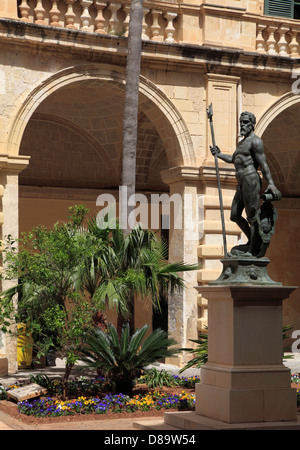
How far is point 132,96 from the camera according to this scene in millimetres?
13602

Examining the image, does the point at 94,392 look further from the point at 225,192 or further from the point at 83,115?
the point at 83,115

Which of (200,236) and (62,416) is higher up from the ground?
(200,236)

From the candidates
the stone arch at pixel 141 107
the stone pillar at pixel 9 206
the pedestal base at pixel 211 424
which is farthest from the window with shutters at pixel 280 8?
the pedestal base at pixel 211 424

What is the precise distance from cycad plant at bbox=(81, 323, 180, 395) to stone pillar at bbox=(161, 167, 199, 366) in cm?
335

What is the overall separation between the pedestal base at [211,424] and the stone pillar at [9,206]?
500cm

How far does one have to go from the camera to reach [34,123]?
18531 millimetres

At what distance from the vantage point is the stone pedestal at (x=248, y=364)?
9102 millimetres

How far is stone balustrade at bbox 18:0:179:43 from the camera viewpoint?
14.4 meters

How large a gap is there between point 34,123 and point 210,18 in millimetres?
4919

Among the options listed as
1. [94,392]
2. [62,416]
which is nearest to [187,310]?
[94,392]

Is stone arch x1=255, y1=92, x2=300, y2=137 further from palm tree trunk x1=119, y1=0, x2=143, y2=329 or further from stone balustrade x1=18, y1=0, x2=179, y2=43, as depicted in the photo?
palm tree trunk x1=119, y1=0, x2=143, y2=329

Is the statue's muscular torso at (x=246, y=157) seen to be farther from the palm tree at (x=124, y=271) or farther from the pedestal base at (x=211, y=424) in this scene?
the pedestal base at (x=211, y=424)

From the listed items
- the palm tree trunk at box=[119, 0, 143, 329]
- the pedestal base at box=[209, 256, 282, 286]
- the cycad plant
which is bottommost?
the cycad plant

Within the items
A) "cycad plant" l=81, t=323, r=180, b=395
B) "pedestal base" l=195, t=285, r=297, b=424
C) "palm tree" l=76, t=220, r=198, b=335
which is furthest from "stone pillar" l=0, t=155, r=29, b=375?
"pedestal base" l=195, t=285, r=297, b=424
